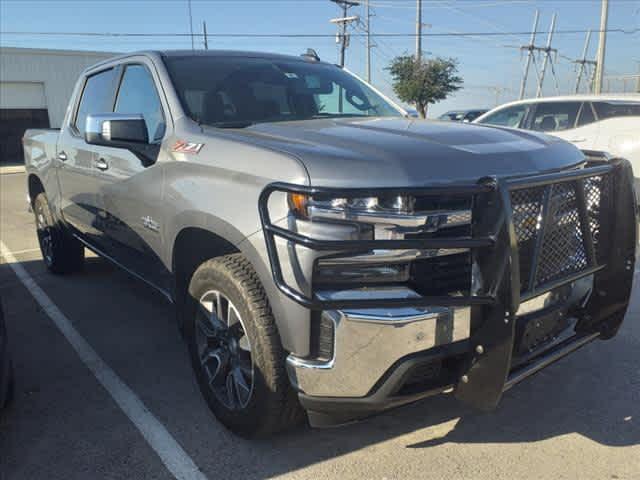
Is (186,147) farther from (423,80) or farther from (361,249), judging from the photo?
(423,80)

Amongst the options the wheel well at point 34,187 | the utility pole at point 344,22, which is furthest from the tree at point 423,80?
the wheel well at point 34,187

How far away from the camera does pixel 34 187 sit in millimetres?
6133

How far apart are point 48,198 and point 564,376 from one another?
4.82 meters

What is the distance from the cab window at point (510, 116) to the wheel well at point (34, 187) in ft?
21.4

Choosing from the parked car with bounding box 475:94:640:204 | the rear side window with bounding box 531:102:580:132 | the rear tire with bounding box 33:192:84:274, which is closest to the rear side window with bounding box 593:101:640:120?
the parked car with bounding box 475:94:640:204

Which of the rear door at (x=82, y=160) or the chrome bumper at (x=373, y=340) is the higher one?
the rear door at (x=82, y=160)

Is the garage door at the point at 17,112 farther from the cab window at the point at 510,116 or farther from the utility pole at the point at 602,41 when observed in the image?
the utility pole at the point at 602,41

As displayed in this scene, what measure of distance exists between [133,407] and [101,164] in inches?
66.9

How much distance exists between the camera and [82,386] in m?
3.42

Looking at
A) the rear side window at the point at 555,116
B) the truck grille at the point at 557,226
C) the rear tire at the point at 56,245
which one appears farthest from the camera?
the rear side window at the point at 555,116

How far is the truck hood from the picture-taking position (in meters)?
2.17

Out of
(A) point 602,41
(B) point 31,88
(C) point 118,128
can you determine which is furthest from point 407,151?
(B) point 31,88

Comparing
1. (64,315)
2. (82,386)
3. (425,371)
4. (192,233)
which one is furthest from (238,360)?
(64,315)

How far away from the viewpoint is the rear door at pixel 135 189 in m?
3.20
